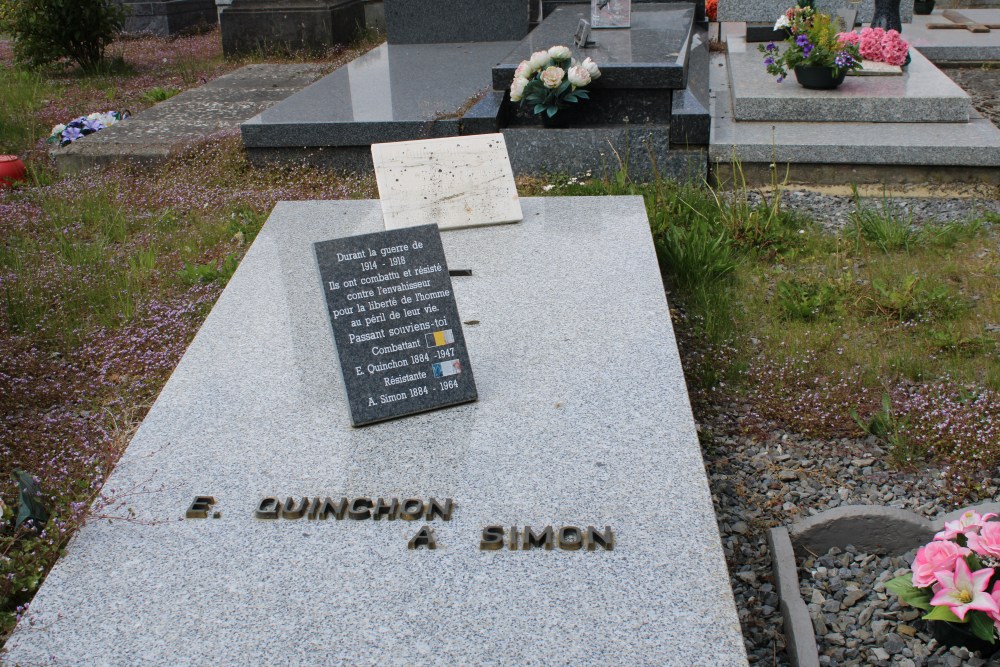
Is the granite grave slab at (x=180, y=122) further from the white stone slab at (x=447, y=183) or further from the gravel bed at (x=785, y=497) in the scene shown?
the gravel bed at (x=785, y=497)

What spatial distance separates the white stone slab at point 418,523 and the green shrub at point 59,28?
300 inches

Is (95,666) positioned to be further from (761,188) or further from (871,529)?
(761,188)

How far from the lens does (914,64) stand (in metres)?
6.71

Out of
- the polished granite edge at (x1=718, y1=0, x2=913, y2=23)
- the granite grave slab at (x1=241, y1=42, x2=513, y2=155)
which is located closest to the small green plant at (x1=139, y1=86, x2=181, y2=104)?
the granite grave slab at (x1=241, y1=42, x2=513, y2=155)

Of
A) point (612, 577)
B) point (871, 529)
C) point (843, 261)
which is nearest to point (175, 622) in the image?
point (612, 577)

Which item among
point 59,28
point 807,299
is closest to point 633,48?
point 807,299

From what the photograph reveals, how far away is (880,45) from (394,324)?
5.20m

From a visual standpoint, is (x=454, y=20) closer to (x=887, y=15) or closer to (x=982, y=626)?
(x=887, y=15)

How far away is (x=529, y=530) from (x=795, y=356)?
6.13 ft

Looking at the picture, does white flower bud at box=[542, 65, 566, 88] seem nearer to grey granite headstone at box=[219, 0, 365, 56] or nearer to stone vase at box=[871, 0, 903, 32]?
stone vase at box=[871, 0, 903, 32]

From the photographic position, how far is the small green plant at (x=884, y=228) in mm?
4523

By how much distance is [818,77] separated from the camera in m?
5.98

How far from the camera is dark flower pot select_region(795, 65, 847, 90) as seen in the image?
19.5ft

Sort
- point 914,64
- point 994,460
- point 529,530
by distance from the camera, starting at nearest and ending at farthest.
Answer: point 529,530
point 994,460
point 914,64
